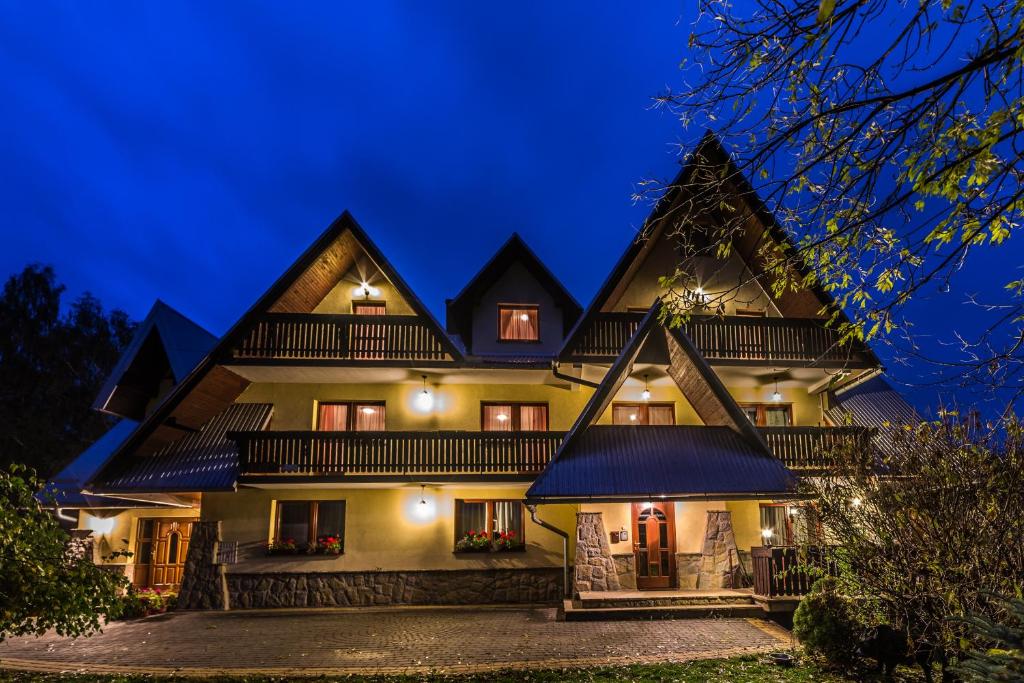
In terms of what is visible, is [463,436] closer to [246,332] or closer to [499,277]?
[499,277]

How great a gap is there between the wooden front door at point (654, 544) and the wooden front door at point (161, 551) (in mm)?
12958

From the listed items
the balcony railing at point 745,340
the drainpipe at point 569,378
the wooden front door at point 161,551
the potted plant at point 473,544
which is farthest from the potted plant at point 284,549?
the balcony railing at point 745,340

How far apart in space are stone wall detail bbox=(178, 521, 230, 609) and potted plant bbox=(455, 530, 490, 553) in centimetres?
600

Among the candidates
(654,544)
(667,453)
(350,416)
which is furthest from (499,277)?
(654,544)

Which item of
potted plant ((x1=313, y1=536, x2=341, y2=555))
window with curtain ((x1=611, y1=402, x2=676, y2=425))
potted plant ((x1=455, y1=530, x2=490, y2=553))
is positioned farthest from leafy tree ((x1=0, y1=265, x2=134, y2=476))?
window with curtain ((x1=611, y1=402, x2=676, y2=425))

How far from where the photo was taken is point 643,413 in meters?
17.9

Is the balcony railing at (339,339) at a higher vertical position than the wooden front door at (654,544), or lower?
higher

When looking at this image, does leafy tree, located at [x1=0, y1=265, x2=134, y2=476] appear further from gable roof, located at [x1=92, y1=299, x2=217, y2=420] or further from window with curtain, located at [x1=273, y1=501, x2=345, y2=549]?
window with curtain, located at [x1=273, y1=501, x2=345, y2=549]

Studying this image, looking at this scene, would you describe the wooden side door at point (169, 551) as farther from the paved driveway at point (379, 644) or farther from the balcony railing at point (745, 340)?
the balcony railing at point (745, 340)

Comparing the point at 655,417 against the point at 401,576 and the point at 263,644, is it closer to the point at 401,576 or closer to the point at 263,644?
the point at 401,576

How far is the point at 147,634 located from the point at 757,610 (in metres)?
12.7

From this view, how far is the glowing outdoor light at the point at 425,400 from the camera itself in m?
17.6

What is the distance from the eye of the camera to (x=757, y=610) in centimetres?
1345

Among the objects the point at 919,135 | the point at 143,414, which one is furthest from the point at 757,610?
the point at 143,414
